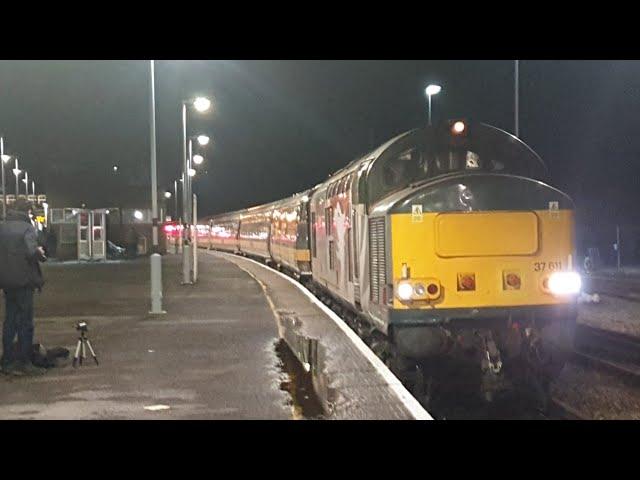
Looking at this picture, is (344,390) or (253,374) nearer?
(344,390)

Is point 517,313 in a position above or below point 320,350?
above

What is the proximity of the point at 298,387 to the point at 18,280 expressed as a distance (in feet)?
11.2

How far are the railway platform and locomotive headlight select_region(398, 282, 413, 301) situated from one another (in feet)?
3.05

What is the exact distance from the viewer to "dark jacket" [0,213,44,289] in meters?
9.18

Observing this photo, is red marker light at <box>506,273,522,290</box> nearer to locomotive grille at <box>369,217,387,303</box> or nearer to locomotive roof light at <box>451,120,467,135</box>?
locomotive grille at <box>369,217,387,303</box>

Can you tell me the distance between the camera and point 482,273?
9211 millimetres

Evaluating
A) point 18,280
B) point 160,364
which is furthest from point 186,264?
point 18,280

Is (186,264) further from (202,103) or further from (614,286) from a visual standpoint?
(614,286)

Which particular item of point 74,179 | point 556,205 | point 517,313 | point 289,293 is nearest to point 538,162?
point 556,205

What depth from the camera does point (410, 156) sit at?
10.4 m

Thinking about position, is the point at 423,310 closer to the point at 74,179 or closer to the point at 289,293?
the point at 289,293

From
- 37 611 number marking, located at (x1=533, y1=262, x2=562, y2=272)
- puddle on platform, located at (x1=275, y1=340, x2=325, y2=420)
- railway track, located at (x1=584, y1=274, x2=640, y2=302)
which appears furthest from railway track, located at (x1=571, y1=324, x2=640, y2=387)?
railway track, located at (x1=584, y1=274, x2=640, y2=302)

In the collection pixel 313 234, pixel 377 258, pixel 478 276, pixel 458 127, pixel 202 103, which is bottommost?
pixel 478 276
